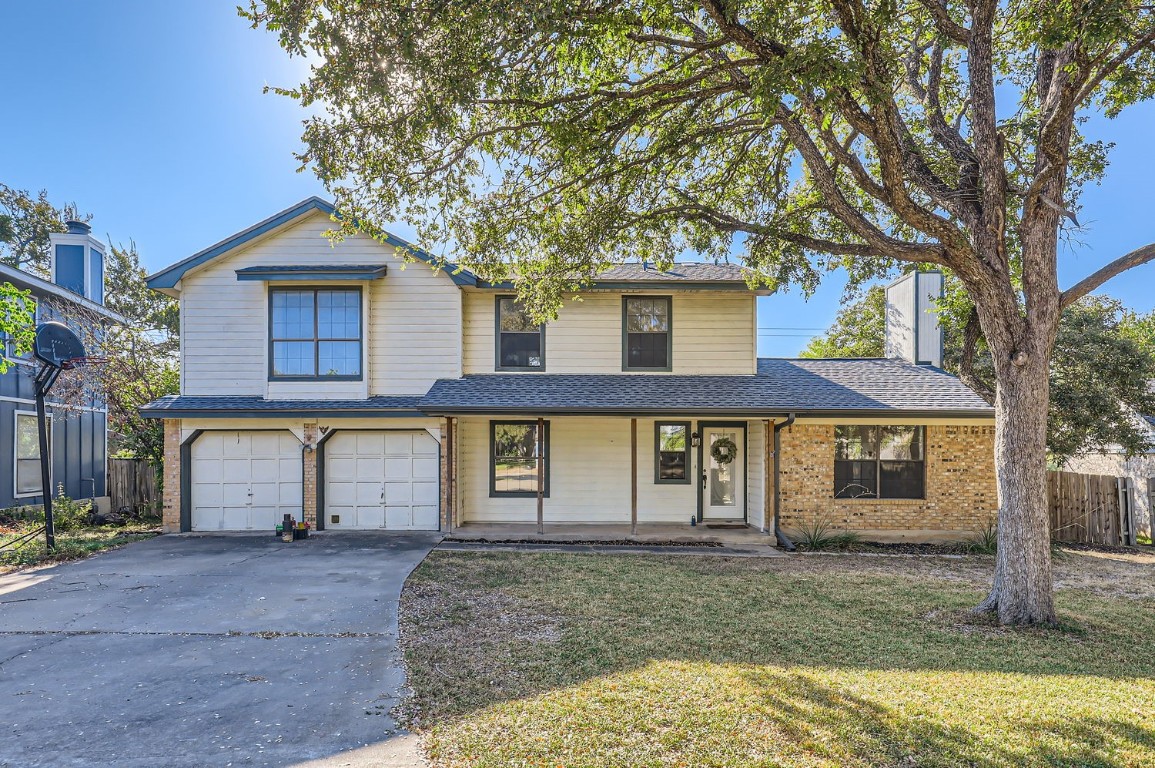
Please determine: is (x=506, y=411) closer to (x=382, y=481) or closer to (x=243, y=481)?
(x=382, y=481)

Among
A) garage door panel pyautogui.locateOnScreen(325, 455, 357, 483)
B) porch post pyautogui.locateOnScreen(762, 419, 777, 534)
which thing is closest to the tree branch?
porch post pyautogui.locateOnScreen(762, 419, 777, 534)

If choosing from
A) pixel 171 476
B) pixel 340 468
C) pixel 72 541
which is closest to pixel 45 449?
pixel 72 541

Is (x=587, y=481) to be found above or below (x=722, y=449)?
below

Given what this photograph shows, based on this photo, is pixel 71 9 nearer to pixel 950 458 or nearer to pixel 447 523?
pixel 447 523

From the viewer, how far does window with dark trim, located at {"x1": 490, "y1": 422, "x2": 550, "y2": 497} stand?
516 inches

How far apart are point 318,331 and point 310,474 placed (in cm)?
297

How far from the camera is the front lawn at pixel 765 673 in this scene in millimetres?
4008

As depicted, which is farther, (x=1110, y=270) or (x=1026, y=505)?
(x=1110, y=270)

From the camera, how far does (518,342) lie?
13.3 m

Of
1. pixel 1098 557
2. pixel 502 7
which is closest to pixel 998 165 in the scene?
pixel 502 7

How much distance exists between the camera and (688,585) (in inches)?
335

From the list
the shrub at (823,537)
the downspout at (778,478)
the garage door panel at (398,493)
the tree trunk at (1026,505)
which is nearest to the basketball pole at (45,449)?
the garage door panel at (398,493)

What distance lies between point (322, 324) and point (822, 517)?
1101 centimetres

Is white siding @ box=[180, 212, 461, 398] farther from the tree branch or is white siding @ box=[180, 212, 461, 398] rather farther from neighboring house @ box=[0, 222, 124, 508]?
the tree branch
